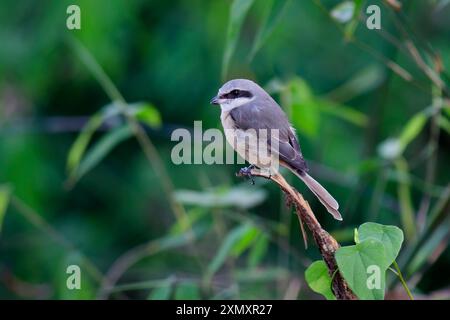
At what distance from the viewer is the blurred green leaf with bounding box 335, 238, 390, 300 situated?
114 centimetres

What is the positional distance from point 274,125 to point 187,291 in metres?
0.48

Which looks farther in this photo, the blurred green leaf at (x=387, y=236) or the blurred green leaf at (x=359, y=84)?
the blurred green leaf at (x=359, y=84)

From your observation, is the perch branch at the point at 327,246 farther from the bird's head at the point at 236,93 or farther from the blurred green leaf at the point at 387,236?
the bird's head at the point at 236,93

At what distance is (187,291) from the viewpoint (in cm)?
190

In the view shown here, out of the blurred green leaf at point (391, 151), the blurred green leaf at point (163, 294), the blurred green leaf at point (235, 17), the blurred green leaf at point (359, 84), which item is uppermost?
the blurred green leaf at point (359, 84)

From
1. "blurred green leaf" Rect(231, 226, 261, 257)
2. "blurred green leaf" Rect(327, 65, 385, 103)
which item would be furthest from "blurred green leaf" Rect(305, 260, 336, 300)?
"blurred green leaf" Rect(327, 65, 385, 103)

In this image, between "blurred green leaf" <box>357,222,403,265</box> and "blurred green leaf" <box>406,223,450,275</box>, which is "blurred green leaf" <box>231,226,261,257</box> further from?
"blurred green leaf" <box>357,222,403,265</box>

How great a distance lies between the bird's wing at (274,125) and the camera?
172 centimetres

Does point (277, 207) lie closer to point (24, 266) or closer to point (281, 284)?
point (281, 284)

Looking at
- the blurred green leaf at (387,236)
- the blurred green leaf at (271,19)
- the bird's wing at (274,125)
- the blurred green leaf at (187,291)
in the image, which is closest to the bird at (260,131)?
the bird's wing at (274,125)

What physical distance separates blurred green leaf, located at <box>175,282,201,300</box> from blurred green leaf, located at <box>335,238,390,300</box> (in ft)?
2.53

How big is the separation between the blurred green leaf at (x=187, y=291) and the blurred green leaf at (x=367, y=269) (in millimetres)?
770

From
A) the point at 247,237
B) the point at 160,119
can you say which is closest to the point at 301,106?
the point at 247,237
